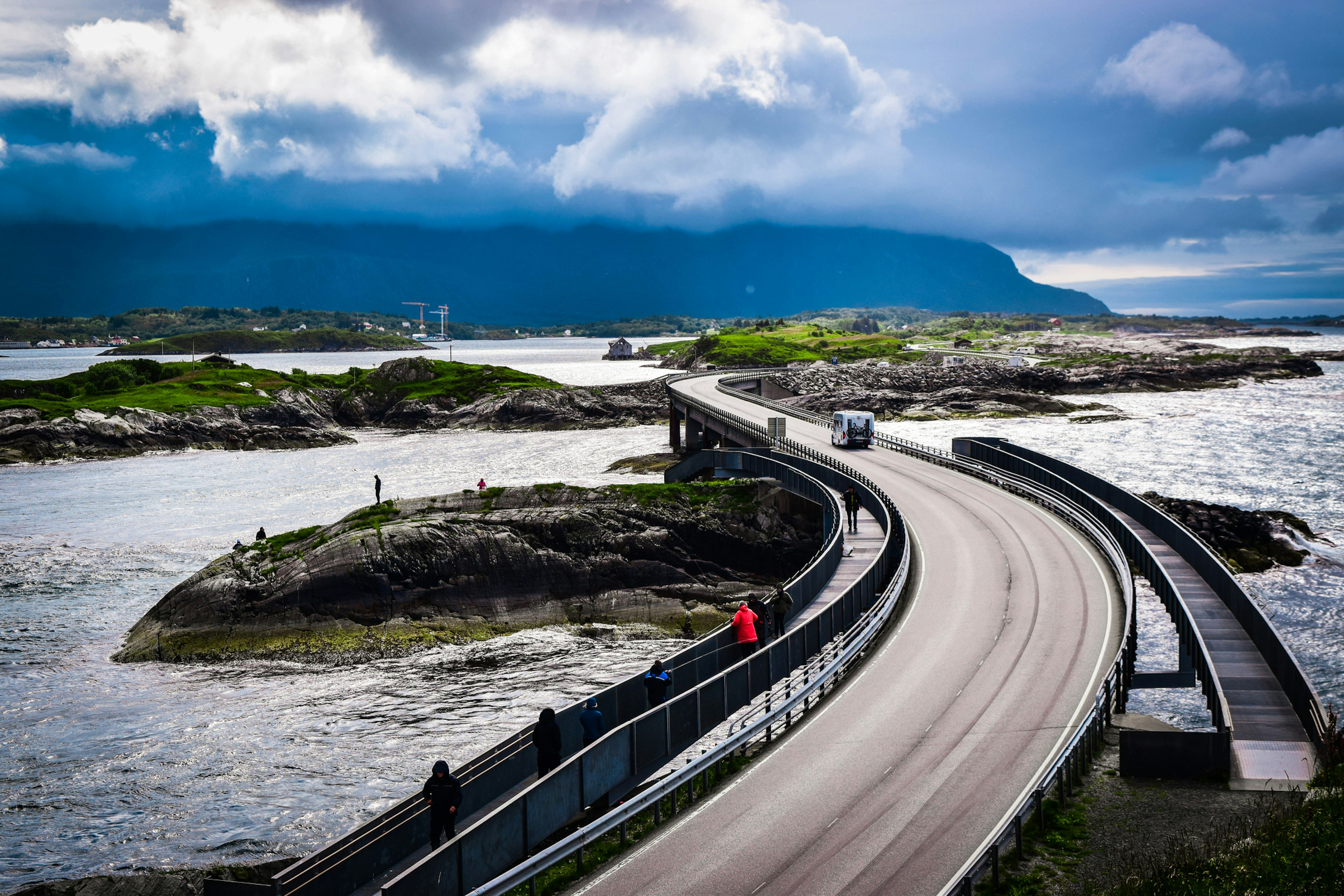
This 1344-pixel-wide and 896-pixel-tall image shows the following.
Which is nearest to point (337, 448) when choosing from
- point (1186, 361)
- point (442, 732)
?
A: point (442, 732)

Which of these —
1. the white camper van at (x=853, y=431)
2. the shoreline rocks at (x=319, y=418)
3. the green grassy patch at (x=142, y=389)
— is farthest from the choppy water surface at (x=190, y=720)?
the green grassy patch at (x=142, y=389)

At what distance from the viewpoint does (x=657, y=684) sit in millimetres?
19125

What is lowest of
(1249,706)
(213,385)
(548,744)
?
(1249,706)

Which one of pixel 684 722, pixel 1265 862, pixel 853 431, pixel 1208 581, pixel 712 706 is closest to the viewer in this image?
pixel 1265 862

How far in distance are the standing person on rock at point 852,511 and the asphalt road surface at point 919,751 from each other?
5713 millimetres

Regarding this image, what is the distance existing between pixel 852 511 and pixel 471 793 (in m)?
25.7

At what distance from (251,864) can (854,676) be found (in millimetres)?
14689

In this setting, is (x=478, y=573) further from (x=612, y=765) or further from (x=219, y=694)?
(x=612, y=765)

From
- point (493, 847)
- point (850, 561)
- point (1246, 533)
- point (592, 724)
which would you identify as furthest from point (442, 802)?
point (1246, 533)

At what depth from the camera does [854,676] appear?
22922mm

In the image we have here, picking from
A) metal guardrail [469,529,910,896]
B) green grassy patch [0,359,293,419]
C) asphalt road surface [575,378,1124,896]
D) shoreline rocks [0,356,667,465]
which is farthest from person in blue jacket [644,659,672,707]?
green grassy patch [0,359,293,419]

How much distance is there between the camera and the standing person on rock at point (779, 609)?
25.2 meters

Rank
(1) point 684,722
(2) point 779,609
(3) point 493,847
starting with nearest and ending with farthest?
(3) point 493,847 < (1) point 684,722 < (2) point 779,609

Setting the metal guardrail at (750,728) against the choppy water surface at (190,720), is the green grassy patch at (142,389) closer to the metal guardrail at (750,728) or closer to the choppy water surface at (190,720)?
the choppy water surface at (190,720)
